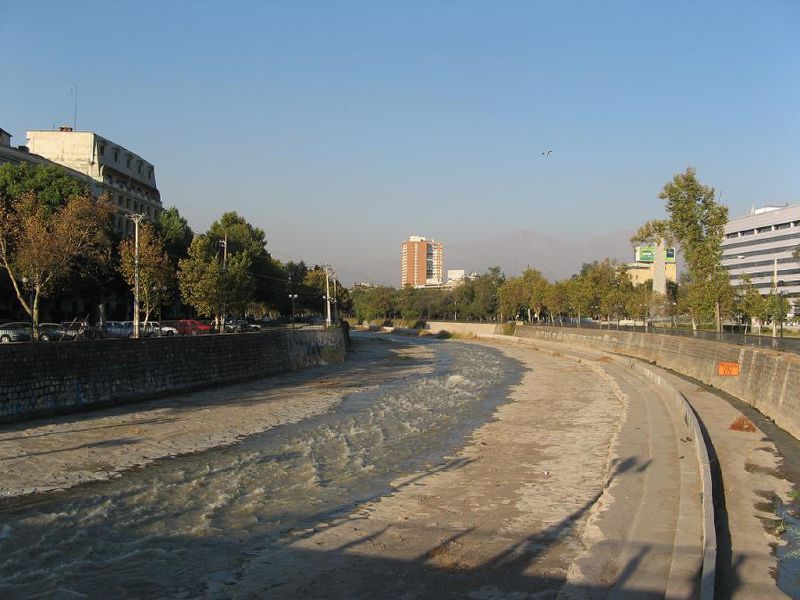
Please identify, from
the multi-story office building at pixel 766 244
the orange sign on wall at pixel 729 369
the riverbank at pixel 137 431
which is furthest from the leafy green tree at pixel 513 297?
the orange sign on wall at pixel 729 369

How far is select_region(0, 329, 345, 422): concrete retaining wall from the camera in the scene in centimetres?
2130

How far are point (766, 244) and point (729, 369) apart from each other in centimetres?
13733

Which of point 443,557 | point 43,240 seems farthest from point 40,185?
point 443,557

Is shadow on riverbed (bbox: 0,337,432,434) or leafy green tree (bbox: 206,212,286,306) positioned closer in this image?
shadow on riverbed (bbox: 0,337,432,434)

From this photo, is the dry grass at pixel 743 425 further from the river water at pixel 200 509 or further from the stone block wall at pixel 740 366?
the river water at pixel 200 509

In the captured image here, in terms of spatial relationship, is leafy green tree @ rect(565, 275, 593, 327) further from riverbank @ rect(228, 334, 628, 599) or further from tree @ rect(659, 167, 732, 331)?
riverbank @ rect(228, 334, 628, 599)

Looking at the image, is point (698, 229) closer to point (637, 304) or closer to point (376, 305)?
point (637, 304)

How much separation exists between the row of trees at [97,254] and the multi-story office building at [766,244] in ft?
329

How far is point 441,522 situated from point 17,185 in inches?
1885

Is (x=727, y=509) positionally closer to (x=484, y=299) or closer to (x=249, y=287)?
(x=249, y=287)

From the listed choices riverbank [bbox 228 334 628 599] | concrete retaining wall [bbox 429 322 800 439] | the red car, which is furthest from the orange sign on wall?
the red car

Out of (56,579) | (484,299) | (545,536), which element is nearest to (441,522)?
(545,536)

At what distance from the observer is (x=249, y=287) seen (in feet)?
204

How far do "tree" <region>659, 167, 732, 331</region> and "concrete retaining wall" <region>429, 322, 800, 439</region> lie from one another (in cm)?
350
